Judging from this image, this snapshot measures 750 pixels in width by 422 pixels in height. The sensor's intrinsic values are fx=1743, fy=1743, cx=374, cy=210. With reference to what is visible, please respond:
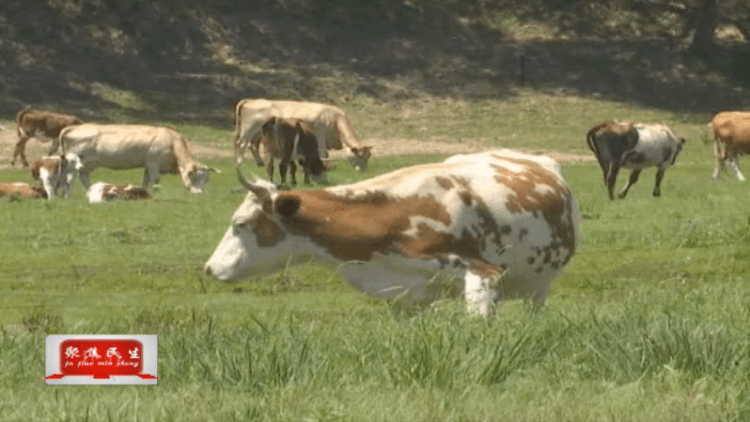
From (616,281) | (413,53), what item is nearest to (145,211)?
(616,281)

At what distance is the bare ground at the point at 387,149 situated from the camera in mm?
43697

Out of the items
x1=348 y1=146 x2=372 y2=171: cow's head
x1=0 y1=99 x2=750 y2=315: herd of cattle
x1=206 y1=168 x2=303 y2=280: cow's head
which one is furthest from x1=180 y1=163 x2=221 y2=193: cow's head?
x1=206 y1=168 x2=303 y2=280: cow's head

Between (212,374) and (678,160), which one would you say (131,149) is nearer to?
(678,160)

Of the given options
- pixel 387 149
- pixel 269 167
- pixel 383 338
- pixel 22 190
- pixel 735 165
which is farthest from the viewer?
pixel 387 149

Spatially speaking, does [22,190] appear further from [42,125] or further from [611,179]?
[42,125]

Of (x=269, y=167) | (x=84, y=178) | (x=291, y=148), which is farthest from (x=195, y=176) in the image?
(x=291, y=148)

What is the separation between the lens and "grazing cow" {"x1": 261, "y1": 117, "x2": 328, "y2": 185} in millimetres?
35938

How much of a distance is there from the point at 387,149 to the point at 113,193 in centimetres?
1865

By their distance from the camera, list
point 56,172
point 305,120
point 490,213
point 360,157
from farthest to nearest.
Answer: point 305,120, point 360,157, point 56,172, point 490,213

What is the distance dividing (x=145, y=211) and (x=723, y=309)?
640 inches

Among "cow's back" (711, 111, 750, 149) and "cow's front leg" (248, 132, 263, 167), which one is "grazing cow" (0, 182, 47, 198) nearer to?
"cow's front leg" (248, 132, 263, 167)

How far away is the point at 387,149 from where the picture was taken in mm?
47031

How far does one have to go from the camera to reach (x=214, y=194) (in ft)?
100

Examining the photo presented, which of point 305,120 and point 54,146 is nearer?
point 305,120
